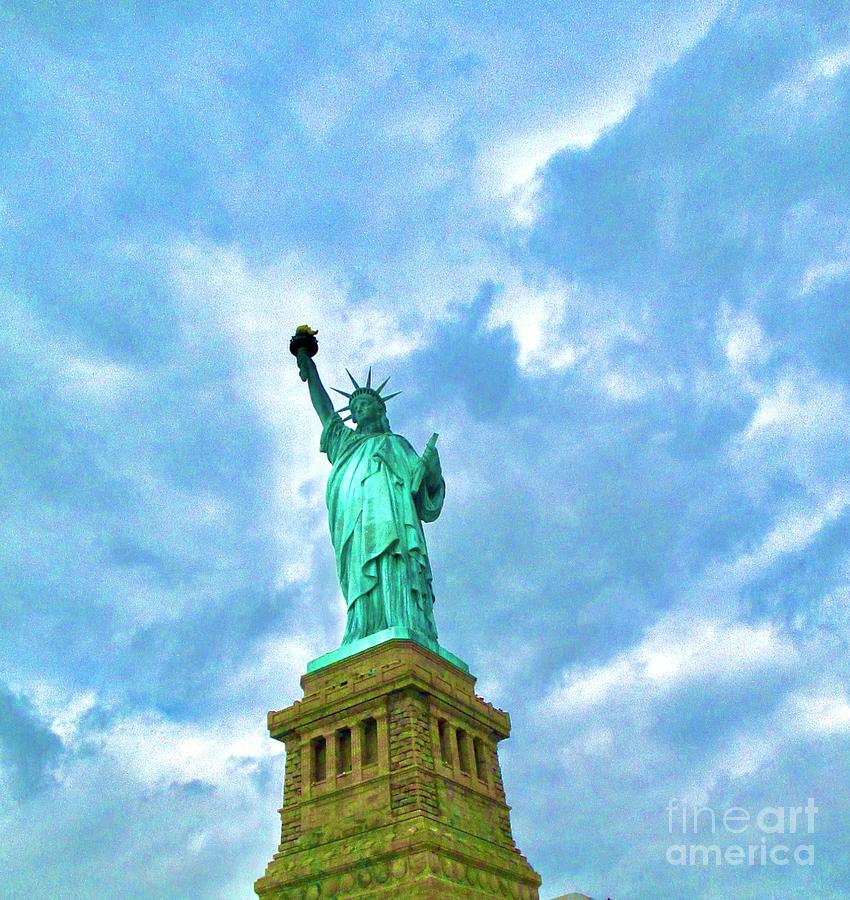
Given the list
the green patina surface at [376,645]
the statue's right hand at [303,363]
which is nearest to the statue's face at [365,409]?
the statue's right hand at [303,363]

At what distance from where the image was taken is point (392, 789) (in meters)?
22.1

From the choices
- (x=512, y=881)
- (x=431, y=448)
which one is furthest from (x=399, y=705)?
(x=431, y=448)

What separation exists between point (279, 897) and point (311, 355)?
675 inches

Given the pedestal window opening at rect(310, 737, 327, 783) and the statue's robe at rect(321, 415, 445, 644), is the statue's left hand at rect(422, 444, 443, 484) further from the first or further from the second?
the pedestal window opening at rect(310, 737, 327, 783)

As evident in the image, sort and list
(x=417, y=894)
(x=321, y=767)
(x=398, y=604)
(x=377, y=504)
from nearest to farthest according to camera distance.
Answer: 1. (x=417, y=894)
2. (x=321, y=767)
3. (x=398, y=604)
4. (x=377, y=504)

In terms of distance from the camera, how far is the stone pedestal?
21.0 meters

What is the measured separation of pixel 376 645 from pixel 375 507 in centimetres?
451

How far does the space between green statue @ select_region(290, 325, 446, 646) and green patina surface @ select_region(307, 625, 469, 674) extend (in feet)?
1.24

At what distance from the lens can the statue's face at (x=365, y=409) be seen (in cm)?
3119

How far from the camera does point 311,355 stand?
3231 centimetres

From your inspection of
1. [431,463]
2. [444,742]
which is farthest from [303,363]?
[444,742]

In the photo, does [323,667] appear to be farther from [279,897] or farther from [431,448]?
[431,448]

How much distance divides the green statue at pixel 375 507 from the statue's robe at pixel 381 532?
0.09 ft

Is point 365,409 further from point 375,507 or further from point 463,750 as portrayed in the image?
point 463,750
